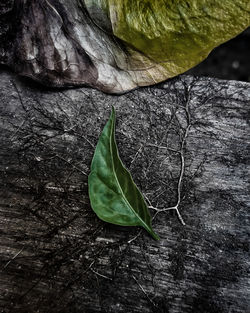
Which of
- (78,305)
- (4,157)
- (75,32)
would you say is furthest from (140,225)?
(75,32)

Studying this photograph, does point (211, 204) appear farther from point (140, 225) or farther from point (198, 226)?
point (140, 225)

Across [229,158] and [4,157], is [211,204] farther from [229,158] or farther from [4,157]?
[4,157]

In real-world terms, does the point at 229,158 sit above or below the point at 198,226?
above

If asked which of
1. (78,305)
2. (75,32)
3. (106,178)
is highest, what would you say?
(75,32)
